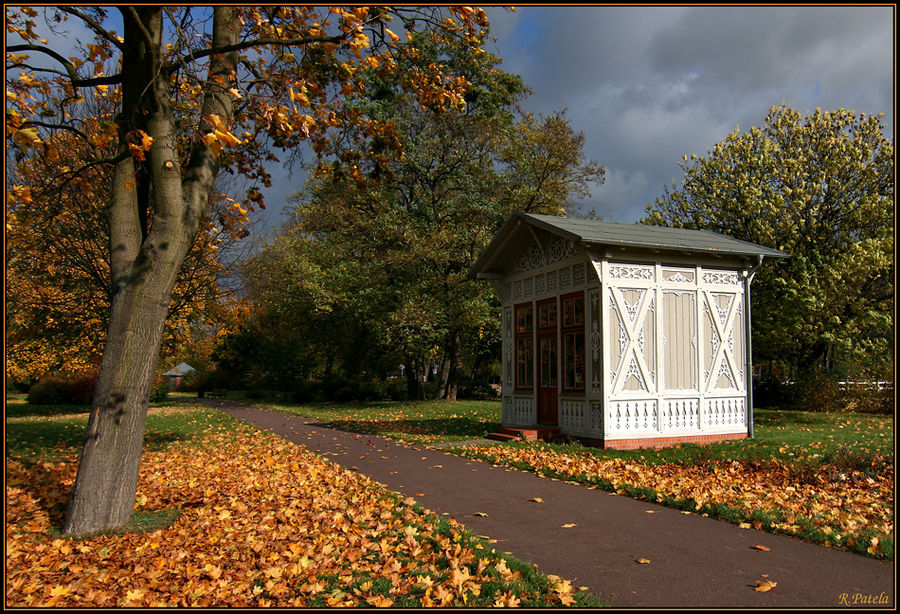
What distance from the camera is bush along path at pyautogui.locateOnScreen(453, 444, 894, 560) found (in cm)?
651

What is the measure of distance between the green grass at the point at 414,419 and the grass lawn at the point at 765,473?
116mm

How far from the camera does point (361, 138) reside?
9672 millimetres

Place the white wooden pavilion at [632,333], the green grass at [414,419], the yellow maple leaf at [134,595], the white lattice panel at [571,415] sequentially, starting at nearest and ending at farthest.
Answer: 1. the yellow maple leaf at [134,595]
2. the white wooden pavilion at [632,333]
3. the white lattice panel at [571,415]
4. the green grass at [414,419]

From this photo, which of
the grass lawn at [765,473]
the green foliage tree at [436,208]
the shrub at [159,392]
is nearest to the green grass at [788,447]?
the grass lawn at [765,473]

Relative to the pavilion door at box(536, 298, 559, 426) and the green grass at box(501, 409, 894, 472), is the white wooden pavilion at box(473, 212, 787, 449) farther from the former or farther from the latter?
the green grass at box(501, 409, 894, 472)

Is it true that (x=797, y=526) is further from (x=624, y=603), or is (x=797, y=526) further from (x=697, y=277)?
(x=697, y=277)

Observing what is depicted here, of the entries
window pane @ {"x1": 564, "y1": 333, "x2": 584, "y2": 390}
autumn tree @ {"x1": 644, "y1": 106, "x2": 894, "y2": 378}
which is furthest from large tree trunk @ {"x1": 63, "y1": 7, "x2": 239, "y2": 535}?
autumn tree @ {"x1": 644, "y1": 106, "x2": 894, "y2": 378}

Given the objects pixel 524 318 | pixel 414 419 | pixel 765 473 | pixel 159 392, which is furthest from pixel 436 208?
pixel 765 473

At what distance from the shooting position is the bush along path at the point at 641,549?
191 inches

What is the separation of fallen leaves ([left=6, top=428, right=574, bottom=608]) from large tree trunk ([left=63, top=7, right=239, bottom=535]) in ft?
2.02

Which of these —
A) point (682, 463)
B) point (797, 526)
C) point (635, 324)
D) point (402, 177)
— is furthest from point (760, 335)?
point (797, 526)

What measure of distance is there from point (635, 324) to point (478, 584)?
31.2ft

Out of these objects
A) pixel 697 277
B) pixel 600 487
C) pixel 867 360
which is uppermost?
pixel 697 277

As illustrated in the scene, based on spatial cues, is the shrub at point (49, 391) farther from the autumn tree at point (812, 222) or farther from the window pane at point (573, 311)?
the autumn tree at point (812, 222)
